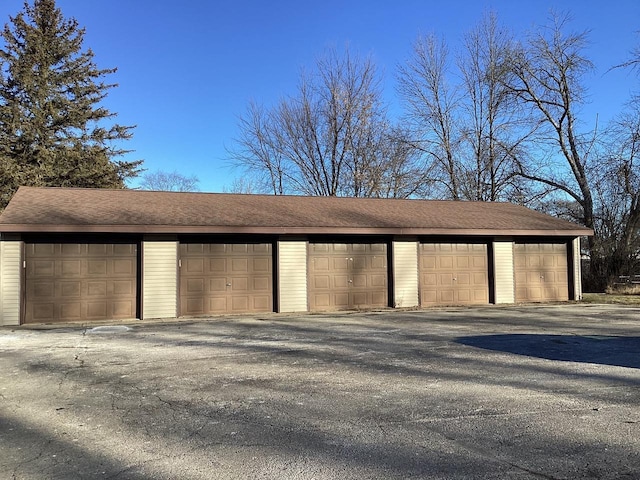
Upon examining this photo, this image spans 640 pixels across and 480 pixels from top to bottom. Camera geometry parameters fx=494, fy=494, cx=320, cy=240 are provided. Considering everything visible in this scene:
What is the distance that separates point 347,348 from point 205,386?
10.3ft

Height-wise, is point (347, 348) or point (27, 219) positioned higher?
point (27, 219)

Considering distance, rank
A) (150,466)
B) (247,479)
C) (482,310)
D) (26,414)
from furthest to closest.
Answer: (482,310) < (26,414) < (150,466) < (247,479)

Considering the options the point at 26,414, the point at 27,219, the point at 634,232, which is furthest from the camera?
the point at 634,232

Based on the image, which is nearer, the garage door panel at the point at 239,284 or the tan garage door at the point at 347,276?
the garage door panel at the point at 239,284

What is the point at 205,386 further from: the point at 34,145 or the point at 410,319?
the point at 34,145

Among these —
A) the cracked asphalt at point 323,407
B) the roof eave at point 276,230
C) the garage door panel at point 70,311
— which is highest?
the roof eave at point 276,230

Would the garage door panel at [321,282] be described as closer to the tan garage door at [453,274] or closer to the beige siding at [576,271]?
the tan garage door at [453,274]

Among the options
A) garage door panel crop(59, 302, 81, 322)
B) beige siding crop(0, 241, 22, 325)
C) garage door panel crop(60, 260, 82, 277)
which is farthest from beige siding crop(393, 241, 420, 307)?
beige siding crop(0, 241, 22, 325)

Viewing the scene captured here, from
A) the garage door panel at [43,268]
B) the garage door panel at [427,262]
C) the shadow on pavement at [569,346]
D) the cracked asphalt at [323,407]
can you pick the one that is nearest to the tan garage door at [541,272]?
the garage door panel at [427,262]

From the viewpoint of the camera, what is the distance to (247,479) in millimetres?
3326

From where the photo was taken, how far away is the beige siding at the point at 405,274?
51.0 ft

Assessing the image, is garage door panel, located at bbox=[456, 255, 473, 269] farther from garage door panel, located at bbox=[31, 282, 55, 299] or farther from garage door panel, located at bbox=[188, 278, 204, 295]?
garage door panel, located at bbox=[31, 282, 55, 299]

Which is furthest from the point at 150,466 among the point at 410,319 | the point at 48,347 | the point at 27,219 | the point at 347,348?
the point at 27,219

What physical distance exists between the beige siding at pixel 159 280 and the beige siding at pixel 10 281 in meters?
2.96
